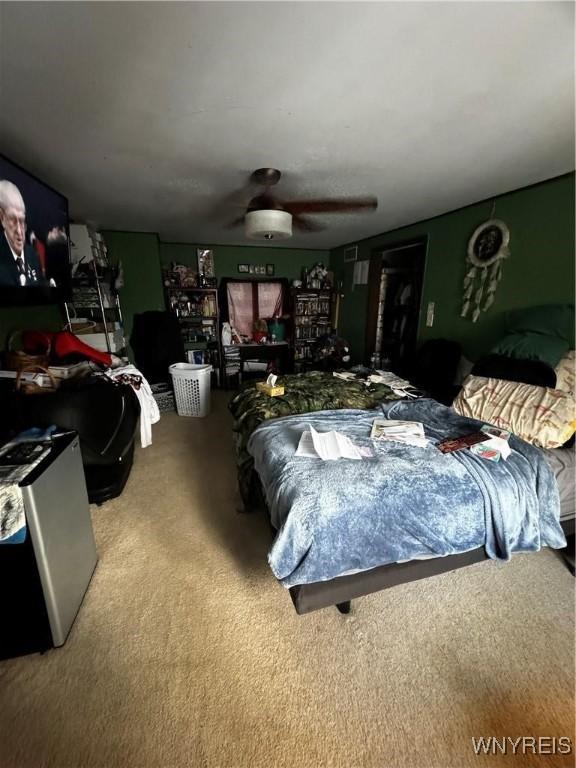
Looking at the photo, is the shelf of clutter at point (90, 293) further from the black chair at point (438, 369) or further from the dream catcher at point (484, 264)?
the dream catcher at point (484, 264)

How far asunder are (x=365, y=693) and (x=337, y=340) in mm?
3675

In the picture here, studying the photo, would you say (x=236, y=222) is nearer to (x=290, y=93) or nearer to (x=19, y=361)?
(x=290, y=93)

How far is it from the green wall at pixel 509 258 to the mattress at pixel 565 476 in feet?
3.83

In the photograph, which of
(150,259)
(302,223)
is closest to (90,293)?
(150,259)

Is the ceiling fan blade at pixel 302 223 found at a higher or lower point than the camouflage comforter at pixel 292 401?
higher

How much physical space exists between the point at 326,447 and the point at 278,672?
35.7 inches

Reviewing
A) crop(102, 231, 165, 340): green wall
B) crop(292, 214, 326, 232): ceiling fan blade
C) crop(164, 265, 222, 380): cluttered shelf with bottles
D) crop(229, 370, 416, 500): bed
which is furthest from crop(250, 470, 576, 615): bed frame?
crop(102, 231, 165, 340): green wall

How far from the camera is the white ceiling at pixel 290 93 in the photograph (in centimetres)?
87

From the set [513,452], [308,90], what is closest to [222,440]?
[513,452]

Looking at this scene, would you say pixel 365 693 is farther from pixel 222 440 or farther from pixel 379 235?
pixel 379 235

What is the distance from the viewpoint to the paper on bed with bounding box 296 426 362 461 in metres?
1.39

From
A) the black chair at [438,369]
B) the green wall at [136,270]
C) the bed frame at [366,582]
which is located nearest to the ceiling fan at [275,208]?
the black chair at [438,369]

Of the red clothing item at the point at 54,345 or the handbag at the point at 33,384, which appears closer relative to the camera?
the handbag at the point at 33,384

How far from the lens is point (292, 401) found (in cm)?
201
